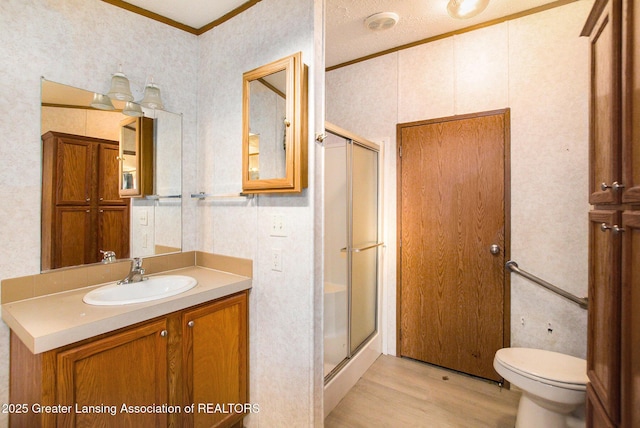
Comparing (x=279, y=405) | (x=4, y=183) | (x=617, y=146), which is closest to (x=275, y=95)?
(x=4, y=183)

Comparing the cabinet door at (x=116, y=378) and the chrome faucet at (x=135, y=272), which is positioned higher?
the chrome faucet at (x=135, y=272)

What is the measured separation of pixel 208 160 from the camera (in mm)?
1911

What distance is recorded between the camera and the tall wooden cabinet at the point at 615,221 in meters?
0.85

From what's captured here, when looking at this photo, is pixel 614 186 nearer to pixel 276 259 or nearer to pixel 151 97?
pixel 276 259

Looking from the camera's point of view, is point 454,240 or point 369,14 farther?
point 454,240

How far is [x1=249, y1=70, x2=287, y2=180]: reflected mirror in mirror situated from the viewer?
4.84 ft

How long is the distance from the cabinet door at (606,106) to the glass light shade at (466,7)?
2.25ft

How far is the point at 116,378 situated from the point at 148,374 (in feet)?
0.42

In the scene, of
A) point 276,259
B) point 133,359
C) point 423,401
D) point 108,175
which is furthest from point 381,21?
point 423,401

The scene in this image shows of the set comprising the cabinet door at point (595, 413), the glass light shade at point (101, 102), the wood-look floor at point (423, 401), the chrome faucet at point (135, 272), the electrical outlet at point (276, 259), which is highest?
the glass light shade at point (101, 102)

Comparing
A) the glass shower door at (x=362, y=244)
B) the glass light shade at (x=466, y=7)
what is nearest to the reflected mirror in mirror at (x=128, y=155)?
the glass shower door at (x=362, y=244)

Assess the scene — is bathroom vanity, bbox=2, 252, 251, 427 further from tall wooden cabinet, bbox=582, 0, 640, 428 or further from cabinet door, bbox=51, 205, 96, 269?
tall wooden cabinet, bbox=582, 0, 640, 428

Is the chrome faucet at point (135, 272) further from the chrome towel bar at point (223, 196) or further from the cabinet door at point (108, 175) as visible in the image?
the chrome towel bar at point (223, 196)

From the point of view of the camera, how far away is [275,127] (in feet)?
4.99
